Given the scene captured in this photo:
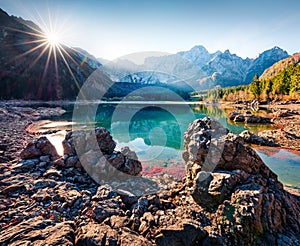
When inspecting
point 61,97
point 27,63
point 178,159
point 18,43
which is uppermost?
point 18,43

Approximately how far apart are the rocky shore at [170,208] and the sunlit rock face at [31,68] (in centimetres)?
9835

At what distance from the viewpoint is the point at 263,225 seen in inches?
246

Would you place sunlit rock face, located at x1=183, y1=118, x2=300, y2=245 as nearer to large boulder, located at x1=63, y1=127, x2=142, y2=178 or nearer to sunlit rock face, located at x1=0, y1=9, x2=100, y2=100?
large boulder, located at x1=63, y1=127, x2=142, y2=178

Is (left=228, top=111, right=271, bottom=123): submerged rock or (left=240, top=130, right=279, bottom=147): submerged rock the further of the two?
(left=228, top=111, right=271, bottom=123): submerged rock

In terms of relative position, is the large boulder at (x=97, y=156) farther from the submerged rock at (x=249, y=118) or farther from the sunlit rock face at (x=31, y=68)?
the sunlit rock face at (x=31, y=68)

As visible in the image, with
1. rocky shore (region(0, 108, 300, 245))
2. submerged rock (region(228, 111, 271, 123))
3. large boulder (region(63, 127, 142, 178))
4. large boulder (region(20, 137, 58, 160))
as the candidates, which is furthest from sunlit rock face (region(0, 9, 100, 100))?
submerged rock (region(228, 111, 271, 123))

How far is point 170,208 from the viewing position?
799 cm

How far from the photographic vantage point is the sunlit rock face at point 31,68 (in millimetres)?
89250

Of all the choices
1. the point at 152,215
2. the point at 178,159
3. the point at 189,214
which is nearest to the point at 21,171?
the point at 152,215

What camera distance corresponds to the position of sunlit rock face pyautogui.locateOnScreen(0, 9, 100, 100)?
89250 millimetres

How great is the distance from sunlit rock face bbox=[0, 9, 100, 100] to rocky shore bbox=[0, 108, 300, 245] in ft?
323

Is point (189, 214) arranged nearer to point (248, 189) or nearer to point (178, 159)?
point (248, 189)

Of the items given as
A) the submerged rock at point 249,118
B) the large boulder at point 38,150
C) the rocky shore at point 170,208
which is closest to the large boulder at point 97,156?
the rocky shore at point 170,208

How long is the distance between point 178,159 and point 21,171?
14177mm
